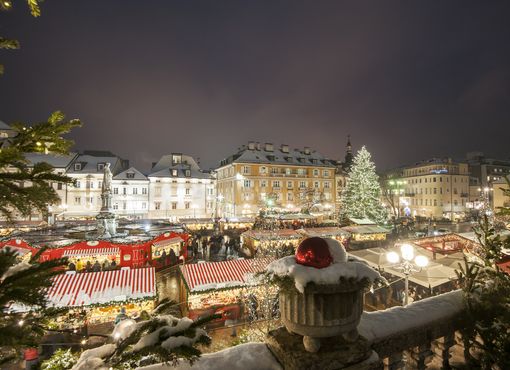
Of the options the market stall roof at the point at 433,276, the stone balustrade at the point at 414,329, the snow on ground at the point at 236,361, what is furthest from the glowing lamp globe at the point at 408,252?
the snow on ground at the point at 236,361

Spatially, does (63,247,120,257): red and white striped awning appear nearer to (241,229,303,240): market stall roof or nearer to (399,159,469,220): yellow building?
(241,229,303,240): market stall roof

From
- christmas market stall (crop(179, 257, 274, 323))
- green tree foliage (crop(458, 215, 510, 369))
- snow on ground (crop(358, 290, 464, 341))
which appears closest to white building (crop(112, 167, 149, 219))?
christmas market stall (crop(179, 257, 274, 323))

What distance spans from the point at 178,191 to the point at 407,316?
45.6 meters

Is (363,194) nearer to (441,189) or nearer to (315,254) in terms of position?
(441,189)

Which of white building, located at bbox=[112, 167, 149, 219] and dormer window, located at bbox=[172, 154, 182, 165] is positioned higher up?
dormer window, located at bbox=[172, 154, 182, 165]

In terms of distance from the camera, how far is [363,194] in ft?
109

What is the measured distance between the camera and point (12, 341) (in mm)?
1346

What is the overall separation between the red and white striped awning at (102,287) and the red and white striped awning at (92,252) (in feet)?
20.4

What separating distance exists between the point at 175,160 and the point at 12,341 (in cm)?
5057

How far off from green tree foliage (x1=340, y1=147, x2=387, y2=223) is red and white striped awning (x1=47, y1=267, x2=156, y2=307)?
90.9ft

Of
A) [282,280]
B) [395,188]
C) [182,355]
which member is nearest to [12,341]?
[182,355]

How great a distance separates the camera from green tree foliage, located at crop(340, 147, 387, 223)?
32750mm

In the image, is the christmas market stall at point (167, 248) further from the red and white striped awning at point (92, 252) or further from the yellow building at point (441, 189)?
the yellow building at point (441, 189)

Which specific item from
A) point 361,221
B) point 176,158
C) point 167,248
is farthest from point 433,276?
point 176,158
